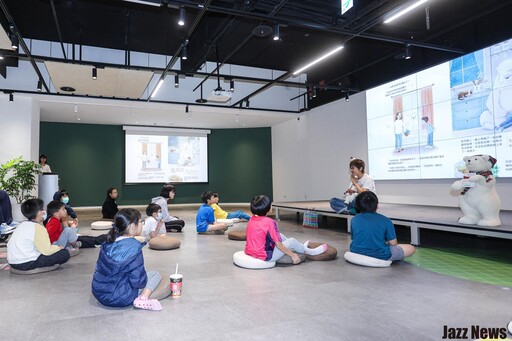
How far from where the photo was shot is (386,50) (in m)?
7.46

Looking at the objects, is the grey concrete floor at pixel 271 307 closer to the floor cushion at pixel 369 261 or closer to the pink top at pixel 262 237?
the floor cushion at pixel 369 261

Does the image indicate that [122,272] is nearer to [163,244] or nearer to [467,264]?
[163,244]

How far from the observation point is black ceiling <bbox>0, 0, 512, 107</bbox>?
17.0ft

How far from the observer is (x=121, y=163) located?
480 inches

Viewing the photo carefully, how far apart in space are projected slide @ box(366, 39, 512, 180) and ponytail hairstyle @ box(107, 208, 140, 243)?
3806 millimetres

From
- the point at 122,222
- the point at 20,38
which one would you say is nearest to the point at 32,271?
the point at 122,222

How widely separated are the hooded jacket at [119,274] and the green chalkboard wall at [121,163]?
10448mm

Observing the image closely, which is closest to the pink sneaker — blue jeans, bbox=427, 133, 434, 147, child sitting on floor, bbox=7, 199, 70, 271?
child sitting on floor, bbox=7, 199, 70, 271

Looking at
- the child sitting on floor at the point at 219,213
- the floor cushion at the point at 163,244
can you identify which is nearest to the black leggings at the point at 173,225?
Answer: the child sitting on floor at the point at 219,213

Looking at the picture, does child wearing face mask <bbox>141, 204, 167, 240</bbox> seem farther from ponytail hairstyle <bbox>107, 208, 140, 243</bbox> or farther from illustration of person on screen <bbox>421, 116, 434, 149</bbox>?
illustration of person on screen <bbox>421, 116, 434, 149</bbox>

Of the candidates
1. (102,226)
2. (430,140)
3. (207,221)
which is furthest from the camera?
(102,226)

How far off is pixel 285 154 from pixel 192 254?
819 centimetres

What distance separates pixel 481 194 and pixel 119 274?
3.99m

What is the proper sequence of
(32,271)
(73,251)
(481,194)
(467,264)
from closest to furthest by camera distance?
1. (32,271)
2. (467,264)
3. (481,194)
4. (73,251)
